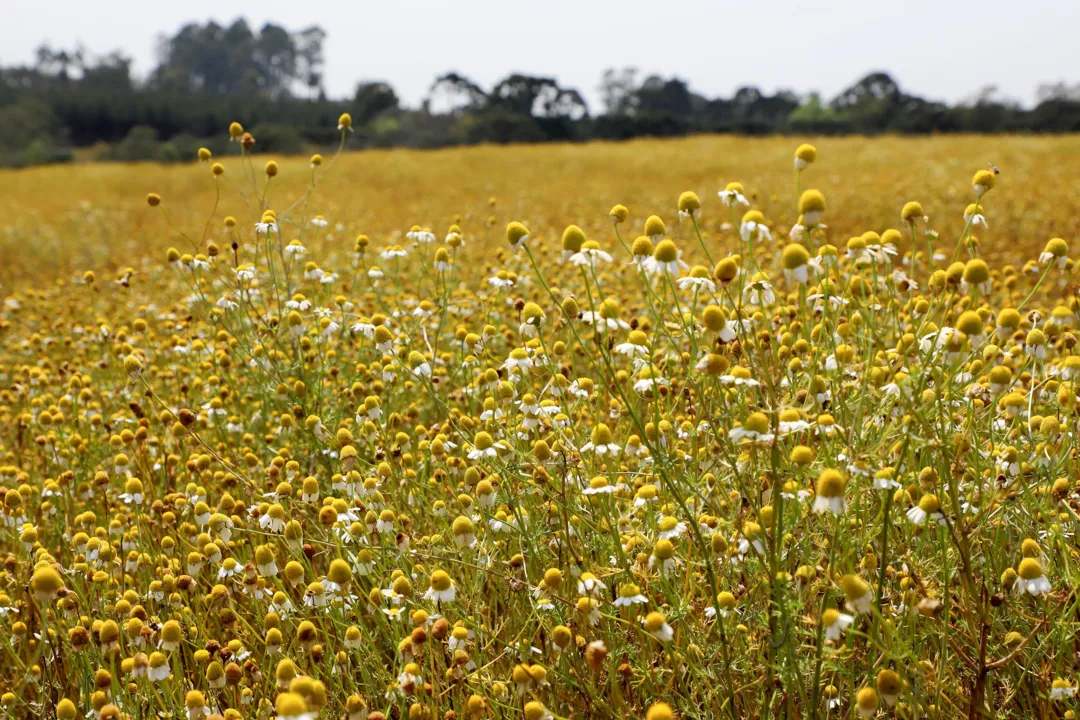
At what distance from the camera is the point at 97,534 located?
2.56 metres

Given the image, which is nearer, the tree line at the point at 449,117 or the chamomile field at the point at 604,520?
the chamomile field at the point at 604,520

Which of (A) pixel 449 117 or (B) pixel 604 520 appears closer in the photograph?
(B) pixel 604 520

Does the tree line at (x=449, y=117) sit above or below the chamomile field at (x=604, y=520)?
above

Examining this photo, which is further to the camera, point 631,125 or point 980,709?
point 631,125

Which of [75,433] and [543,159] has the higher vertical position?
[543,159]

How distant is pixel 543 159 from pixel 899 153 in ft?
23.0

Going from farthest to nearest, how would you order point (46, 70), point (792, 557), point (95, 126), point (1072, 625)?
point (46, 70)
point (95, 126)
point (792, 557)
point (1072, 625)

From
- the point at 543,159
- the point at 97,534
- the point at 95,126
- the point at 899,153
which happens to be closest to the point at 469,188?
the point at 543,159

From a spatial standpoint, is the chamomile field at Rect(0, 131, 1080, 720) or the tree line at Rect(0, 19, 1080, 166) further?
the tree line at Rect(0, 19, 1080, 166)

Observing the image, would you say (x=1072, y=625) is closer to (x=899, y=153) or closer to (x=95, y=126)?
(x=899, y=153)

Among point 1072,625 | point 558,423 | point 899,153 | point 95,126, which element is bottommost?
point 1072,625

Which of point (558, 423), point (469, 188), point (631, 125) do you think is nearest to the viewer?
point (558, 423)

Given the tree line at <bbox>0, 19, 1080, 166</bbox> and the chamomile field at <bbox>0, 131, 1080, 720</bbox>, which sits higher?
the tree line at <bbox>0, 19, 1080, 166</bbox>

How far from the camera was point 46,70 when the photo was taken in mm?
57094
